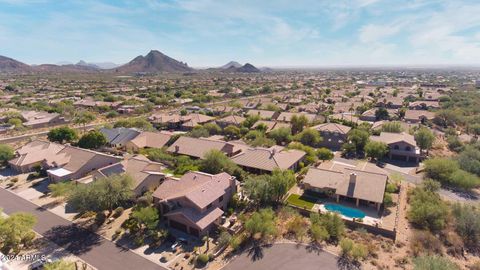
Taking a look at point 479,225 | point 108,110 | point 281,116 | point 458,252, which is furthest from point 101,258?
point 108,110

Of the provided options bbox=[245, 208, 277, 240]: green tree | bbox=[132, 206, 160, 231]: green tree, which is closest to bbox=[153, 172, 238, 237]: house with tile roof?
bbox=[132, 206, 160, 231]: green tree

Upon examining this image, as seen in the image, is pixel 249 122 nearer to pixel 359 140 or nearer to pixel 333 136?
pixel 333 136

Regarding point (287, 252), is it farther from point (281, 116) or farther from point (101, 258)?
point (281, 116)

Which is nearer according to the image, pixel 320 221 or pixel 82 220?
pixel 320 221

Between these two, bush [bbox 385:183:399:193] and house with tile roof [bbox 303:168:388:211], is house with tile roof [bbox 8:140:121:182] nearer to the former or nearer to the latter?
house with tile roof [bbox 303:168:388:211]

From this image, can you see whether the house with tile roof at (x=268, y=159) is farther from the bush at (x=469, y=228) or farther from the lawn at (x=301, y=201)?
the bush at (x=469, y=228)

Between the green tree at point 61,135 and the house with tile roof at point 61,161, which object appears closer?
the house with tile roof at point 61,161

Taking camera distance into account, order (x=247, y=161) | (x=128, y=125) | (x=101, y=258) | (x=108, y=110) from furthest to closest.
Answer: (x=108, y=110)
(x=128, y=125)
(x=247, y=161)
(x=101, y=258)

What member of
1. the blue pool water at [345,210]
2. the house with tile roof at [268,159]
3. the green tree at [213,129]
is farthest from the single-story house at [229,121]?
the blue pool water at [345,210]

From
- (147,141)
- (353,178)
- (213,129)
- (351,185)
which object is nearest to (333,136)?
(353,178)
